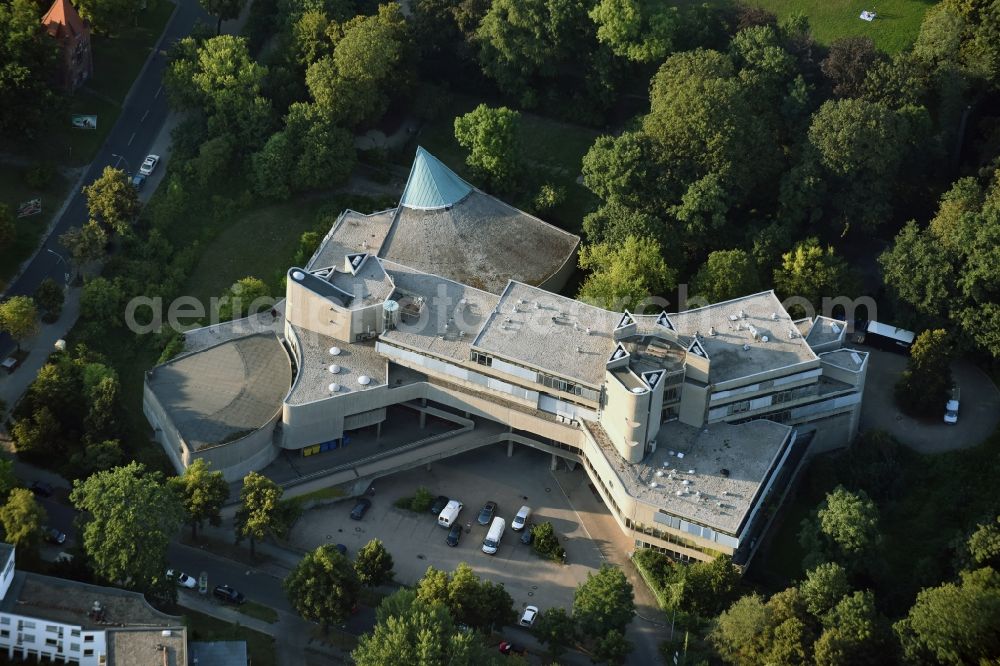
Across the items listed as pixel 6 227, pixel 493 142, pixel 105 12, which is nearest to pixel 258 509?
pixel 6 227

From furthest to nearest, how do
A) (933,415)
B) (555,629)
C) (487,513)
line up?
1. (933,415)
2. (487,513)
3. (555,629)

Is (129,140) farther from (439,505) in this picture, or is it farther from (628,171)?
(439,505)

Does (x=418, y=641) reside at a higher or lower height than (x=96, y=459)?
lower

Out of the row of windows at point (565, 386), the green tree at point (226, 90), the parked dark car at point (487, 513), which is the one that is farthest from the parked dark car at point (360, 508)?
the green tree at point (226, 90)

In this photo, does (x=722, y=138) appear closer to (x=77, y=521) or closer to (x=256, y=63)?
(x=256, y=63)

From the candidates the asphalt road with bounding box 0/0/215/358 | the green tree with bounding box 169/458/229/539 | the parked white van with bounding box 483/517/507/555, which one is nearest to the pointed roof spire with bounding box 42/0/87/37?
the asphalt road with bounding box 0/0/215/358

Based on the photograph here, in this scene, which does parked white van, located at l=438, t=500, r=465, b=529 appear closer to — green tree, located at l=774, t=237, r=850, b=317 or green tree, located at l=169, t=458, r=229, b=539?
green tree, located at l=169, t=458, r=229, b=539

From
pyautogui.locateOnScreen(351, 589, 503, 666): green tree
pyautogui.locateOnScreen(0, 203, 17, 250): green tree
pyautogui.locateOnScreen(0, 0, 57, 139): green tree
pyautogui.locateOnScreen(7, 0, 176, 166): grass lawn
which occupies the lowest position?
pyautogui.locateOnScreen(351, 589, 503, 666): green tree


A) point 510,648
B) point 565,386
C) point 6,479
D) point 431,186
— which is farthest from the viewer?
point 431,186
